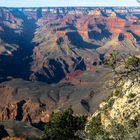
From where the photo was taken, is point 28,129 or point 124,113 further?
point 28,129

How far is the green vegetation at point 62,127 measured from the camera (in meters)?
50.8

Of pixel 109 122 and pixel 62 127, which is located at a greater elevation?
pixel 109 122

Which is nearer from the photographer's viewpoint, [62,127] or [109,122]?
[109,122]

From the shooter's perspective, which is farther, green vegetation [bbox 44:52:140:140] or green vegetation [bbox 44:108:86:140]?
green vegetation [bbox 44:108:86:140]

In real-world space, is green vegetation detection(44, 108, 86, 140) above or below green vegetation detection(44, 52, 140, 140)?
below

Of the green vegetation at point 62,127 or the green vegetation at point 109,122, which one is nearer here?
the green vegetation at point 109,122

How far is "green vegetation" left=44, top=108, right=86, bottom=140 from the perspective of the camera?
50.8m

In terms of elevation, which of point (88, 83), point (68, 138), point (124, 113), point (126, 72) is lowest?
point (88, 83)

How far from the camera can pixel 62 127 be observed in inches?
2024

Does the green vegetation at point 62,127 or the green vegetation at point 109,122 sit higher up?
the green vegetation at point 109,122

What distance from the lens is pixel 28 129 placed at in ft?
314

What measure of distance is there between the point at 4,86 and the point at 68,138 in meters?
127

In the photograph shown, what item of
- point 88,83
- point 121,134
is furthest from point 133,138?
point 88,83

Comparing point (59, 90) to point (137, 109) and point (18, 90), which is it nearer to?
point (18, 90)
